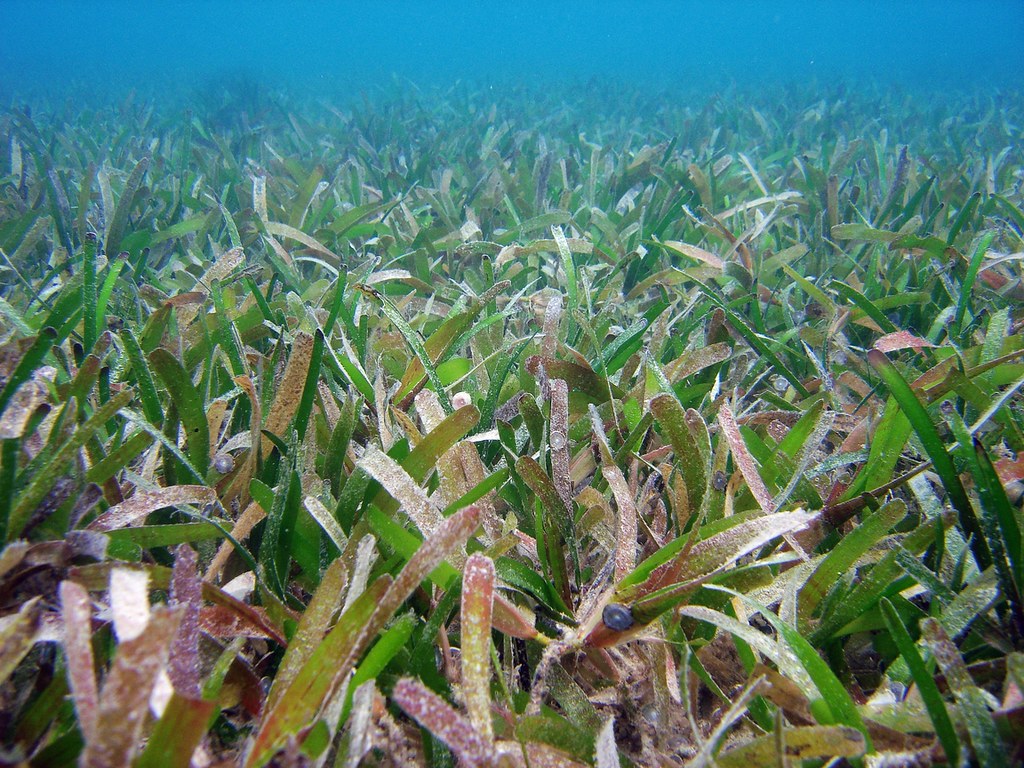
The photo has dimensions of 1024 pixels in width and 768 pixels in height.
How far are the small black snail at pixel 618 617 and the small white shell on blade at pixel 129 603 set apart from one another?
0.55 metres

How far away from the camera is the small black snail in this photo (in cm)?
75

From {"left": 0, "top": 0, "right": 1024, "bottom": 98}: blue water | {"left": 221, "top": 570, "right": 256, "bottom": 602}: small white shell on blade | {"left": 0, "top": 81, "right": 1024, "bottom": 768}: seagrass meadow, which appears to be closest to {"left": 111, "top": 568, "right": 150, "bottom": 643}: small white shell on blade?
{"left": 0, "top": 81, "right": 1024, "bottom": 768}: seagrass meadow

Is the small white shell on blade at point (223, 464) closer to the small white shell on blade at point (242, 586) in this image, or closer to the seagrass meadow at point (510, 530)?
the seagrass meadow at point (510, 530)

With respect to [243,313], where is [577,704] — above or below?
below

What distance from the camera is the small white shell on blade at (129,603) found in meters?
0.57

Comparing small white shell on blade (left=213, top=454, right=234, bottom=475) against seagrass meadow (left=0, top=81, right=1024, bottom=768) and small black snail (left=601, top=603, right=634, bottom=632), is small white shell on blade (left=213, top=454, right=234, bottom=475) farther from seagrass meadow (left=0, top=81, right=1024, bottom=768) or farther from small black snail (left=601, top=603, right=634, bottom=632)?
small black snail (left=601, top=603, right=634, bottom=632)

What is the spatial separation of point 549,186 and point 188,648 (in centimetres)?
343

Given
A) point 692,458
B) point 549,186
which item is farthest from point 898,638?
point 549,186

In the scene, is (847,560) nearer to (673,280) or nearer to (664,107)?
(673,280)

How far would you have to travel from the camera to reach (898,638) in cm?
68

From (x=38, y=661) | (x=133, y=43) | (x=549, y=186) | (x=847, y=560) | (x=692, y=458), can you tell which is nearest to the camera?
(x=38, y=661)

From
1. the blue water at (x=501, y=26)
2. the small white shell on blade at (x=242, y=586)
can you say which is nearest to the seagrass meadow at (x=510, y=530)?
the small white shell on blade at (x=242, y=586)

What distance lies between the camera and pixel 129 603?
60 centimetres

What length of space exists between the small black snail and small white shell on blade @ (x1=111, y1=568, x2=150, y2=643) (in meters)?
0.55
